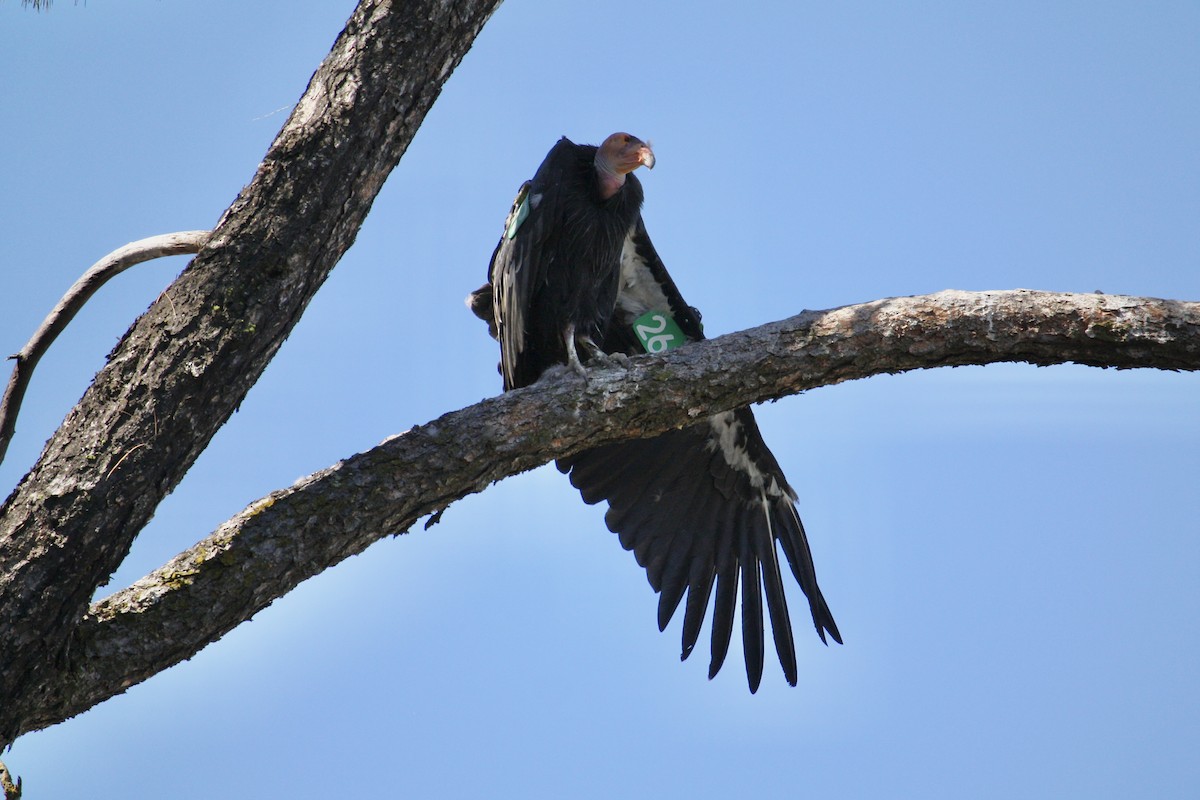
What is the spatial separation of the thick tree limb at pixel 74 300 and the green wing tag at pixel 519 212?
1858mm

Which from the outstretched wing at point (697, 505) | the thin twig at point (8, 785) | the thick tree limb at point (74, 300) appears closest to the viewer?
the thin twig at point (8, 785)

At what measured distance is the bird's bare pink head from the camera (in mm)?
5312

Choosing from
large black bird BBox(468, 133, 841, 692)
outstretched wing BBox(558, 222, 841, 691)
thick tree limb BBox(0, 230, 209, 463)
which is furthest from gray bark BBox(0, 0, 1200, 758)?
outstretched wing BBox(558, 222, 841, 691)

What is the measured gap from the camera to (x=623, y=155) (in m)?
5.36

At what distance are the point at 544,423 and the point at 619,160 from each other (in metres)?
2.08

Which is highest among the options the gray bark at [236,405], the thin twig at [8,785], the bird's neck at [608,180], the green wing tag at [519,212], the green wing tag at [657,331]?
the bird's neck at [608,180]

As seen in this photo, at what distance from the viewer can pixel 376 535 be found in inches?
140

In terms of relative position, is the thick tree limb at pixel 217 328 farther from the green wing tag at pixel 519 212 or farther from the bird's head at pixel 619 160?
the bird's head at pixel 619 160

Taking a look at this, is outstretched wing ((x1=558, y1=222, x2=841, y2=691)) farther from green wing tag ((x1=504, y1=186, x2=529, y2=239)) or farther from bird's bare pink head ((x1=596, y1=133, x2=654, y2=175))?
green wing tag ((x1=504, y1=186, x2=529, y2=239))

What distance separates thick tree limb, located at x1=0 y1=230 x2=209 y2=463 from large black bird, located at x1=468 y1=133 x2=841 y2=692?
1781 mm

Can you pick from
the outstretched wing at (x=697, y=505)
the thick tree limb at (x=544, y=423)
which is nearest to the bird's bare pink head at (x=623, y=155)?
the outstretched wing at (x=697, y=505)

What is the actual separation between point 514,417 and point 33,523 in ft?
4.95

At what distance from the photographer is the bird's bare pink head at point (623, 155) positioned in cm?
531

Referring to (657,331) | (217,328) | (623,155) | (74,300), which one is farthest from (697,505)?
(74,300)
